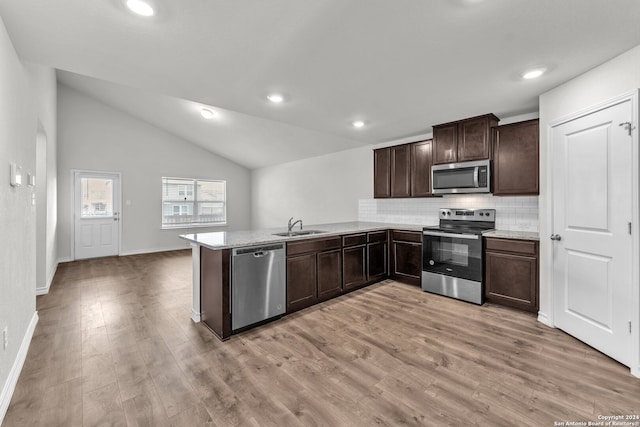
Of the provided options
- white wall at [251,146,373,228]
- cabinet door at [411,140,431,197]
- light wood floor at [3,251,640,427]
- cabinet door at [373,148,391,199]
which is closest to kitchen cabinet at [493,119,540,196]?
cabinet door at [411,140,431,197]

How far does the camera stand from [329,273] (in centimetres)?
359

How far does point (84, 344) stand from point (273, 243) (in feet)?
6.15

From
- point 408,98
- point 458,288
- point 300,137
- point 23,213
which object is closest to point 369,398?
point 458,288

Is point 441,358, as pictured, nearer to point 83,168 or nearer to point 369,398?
point 369,398

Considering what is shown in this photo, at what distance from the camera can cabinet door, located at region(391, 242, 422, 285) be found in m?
4.10

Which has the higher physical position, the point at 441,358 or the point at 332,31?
the point at 332,31

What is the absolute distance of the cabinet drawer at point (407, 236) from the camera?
13.4ft

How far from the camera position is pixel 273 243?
2.96 m

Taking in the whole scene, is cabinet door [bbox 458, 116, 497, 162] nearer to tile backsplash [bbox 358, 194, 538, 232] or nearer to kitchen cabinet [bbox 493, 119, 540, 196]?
kitchen cabinet [bbox 493, 119, 540, 196]

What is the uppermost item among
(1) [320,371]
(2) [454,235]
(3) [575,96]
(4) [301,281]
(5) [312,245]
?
(3) [575,96]

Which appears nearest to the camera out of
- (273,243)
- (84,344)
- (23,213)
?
(23,213)

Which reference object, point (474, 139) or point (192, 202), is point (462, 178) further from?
point (192, 202)

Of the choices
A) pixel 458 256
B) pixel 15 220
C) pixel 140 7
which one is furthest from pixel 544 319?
pixel 15 220

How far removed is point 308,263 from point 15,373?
97.4 inches
